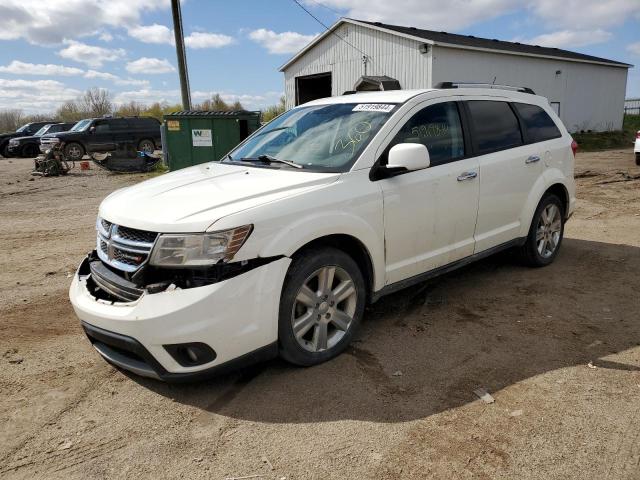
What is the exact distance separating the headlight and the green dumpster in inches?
393

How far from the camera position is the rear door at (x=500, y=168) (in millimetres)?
4582

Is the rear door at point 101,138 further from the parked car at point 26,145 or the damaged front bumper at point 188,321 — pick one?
the damaged front bumper at point 188,321

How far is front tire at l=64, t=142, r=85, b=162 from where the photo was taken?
21422 mm

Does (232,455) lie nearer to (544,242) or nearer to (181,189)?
(181,189)

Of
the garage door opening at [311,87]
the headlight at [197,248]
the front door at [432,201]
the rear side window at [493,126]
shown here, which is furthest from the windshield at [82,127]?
the headlight at [197,248]

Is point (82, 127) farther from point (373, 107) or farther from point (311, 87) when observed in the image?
point (373, 107)

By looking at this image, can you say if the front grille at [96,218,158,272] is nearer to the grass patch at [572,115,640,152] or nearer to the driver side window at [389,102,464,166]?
the driver side window at [389,102,464,166]

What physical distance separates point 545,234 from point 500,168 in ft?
4.25

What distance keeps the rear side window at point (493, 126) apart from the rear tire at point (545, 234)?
81 centimetres

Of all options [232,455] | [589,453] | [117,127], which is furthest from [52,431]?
[117,127]

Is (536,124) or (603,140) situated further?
(603,140)

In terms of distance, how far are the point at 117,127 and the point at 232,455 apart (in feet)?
72.9

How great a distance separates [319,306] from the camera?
3.44 meters

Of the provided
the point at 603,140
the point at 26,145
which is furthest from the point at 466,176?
the point at 26,145
